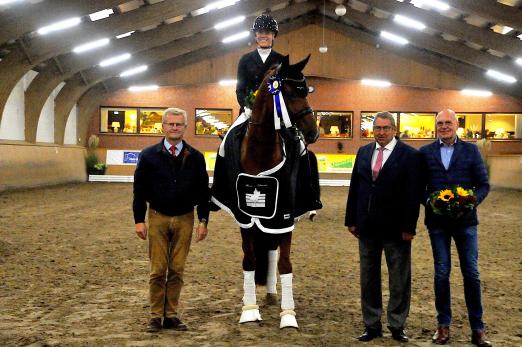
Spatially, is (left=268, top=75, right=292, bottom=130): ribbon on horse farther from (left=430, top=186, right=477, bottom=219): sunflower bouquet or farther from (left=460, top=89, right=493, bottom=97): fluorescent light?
(left=460, top=89, right=493, bottom=97): fluorescent light

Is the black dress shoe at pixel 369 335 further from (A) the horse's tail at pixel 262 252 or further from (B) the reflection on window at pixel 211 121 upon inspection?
(B) the reflection on window at pixel 211 121

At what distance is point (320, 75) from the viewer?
23.5 metres

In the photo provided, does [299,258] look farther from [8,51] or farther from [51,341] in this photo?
[8,51]

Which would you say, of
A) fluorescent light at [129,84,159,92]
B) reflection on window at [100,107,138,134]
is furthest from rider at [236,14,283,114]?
reflection on window at [100,107,138,134]

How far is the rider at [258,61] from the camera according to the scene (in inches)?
189

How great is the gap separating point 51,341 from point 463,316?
10.2 ft

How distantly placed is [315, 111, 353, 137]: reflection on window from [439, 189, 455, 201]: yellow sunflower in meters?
20.9

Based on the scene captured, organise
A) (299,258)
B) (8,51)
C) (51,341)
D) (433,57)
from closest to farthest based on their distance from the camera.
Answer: (51,341), (299,258), (8,51), (433,57)

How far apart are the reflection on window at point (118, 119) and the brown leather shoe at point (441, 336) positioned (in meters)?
21.9

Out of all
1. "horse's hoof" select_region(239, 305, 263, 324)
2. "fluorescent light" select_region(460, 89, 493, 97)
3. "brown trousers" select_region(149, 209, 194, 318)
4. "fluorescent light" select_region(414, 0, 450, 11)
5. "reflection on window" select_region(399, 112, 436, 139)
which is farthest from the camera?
"reflection on window" select_region(399, 112, 436, 139)

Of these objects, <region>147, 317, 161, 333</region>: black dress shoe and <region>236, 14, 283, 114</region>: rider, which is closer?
<region>147, 317, 161, 333</region>: black dress shoe

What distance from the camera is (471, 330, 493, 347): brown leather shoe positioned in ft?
11.9

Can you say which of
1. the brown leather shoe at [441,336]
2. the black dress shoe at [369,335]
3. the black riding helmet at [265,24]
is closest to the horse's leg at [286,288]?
the black dress shoe at [369,335]

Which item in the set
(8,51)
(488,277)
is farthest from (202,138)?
(488,277)
